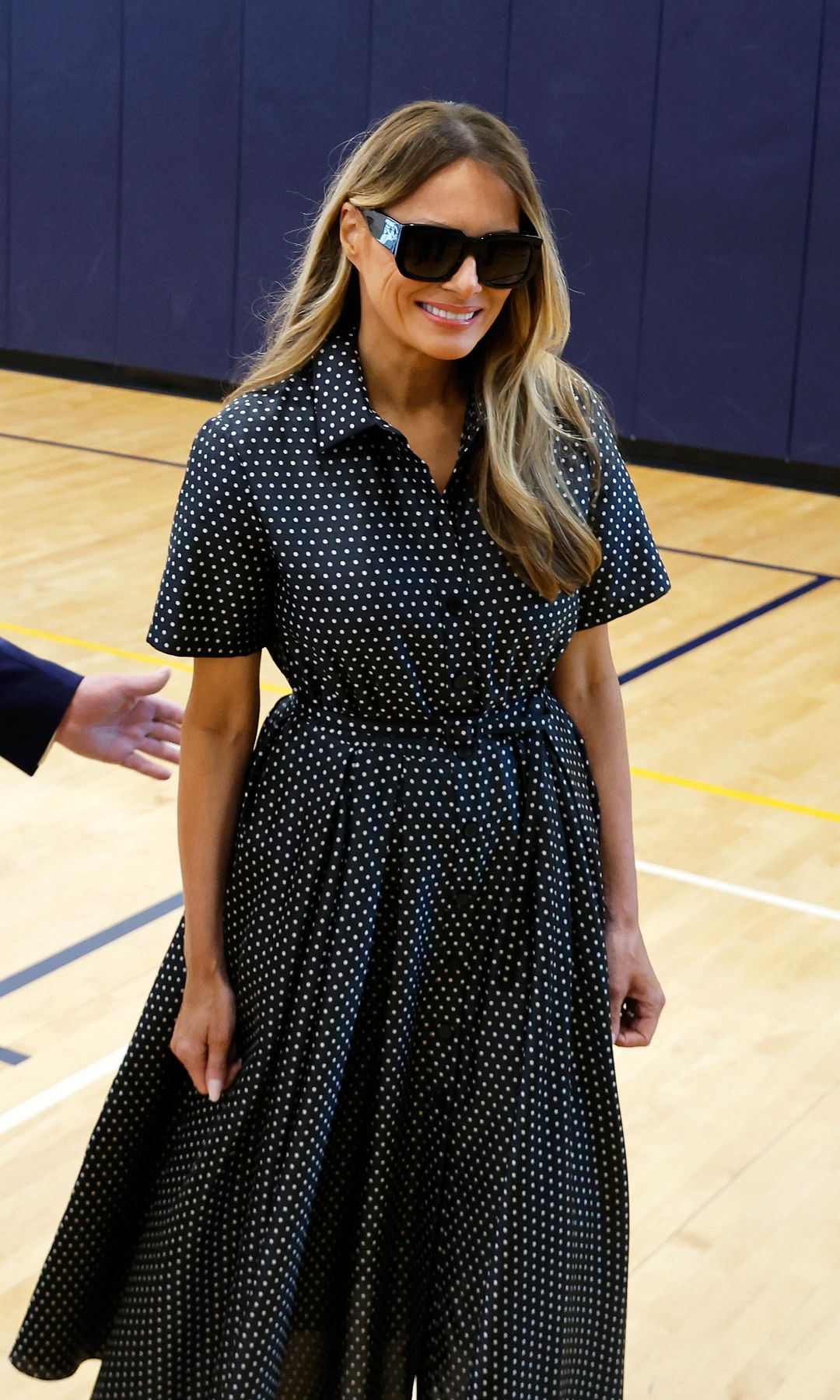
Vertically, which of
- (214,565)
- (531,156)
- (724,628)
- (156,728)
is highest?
(531,156)

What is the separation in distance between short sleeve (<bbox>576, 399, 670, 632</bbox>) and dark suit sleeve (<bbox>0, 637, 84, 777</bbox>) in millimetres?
613

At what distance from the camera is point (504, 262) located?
1.77 metres

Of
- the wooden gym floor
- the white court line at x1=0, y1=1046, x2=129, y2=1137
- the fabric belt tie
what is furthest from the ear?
the white court line at x1=0, y1=1046, x2=129, y2=1137

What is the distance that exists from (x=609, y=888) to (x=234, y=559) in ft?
1.86

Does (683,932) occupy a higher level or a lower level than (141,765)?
lower

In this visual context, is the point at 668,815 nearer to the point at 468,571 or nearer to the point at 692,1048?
the point at 692,1048

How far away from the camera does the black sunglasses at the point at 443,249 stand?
1.74 meters

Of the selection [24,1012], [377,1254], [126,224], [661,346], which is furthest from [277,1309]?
[126,224]

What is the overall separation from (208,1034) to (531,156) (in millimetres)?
7351

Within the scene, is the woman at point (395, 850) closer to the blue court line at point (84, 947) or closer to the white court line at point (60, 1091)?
the white court line at point (60, 1091)

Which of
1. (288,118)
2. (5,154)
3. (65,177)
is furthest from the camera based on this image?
(5,154)

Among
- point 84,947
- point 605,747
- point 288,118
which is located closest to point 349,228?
point 605,747

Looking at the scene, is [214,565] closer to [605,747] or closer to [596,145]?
[605,747]

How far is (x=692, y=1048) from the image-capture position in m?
3.47
